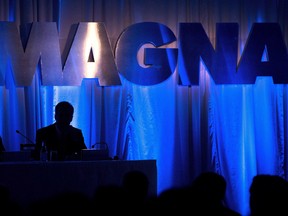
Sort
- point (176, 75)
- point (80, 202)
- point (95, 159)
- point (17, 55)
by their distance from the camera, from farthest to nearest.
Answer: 1. point (176, 75)
2. point (17, 55)
3. point (95, 159)
4. point (80, 202)

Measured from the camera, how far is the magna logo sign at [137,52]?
704 cm

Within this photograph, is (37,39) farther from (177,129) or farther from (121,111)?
(177,129)

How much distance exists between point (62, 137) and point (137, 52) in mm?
2214

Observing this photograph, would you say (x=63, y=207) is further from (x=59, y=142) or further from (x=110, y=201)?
(x=59, y=142)

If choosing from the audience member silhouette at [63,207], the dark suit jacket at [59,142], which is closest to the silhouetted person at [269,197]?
the audience member silhouette at [63,207]

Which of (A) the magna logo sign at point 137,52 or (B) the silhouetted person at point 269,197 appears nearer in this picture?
(B) the silhouetted person at point 269,197

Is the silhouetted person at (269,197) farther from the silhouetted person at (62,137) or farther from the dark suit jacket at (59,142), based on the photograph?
the dark suit jacket at (59,142)

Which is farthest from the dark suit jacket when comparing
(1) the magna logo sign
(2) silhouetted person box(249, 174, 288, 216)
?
(2) silhouetted person box(249, 174, 288, 216)

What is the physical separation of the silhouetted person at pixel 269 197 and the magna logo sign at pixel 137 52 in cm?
472

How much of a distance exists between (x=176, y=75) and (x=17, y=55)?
7.14ft

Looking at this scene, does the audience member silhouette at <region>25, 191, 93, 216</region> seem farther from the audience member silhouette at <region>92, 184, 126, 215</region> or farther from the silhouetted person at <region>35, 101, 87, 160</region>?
the silhouetted person at <region>35, 101, 87, 160</region>

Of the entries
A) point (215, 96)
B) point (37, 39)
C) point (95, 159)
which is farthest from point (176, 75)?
point (95, 159)

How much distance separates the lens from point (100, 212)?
199cm

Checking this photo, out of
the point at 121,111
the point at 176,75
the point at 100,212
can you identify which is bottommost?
the point at 100,212
